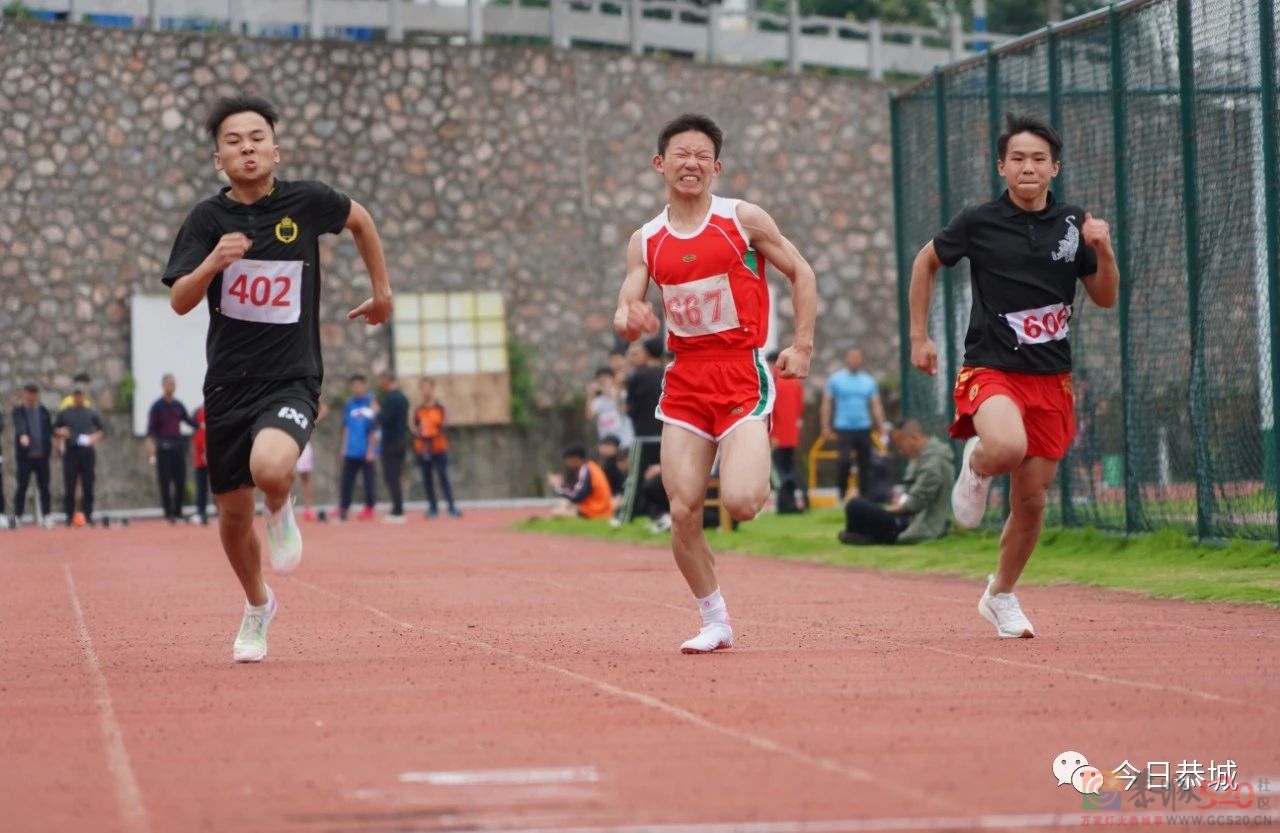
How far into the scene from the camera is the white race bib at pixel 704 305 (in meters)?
9.20

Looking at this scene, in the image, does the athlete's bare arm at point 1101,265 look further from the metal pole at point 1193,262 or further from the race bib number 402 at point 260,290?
the metal pole at point 1193,262

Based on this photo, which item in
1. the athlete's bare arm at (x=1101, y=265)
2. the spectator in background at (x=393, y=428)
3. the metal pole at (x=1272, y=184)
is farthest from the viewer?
the spectator in background at (x=393, y=428)

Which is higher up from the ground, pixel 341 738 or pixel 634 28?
pixel 634 28

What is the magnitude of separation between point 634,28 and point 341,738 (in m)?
30.3

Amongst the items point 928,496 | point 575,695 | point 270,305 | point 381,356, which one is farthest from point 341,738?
point 381,356

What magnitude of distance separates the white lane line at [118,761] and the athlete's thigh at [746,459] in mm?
2670

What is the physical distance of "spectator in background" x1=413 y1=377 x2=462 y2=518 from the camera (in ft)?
98.9

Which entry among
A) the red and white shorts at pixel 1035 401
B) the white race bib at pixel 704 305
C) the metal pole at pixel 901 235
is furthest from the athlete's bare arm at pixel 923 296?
the metal pole at pixel 901 235

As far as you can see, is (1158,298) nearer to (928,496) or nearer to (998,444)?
(928,496)

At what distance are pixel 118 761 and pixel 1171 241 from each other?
10.7 metres

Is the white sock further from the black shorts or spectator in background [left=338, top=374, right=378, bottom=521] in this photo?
spectator in background [left=338, top=374, right=378, bottom=521]

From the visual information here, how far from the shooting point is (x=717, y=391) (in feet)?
30.3

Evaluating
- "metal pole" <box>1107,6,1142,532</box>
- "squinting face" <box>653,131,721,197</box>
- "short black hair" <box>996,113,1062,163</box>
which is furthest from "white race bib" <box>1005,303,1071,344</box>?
"metal pole" <box>1107,6,1142,532</box>

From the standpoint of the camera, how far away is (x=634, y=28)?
36031 mm
